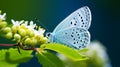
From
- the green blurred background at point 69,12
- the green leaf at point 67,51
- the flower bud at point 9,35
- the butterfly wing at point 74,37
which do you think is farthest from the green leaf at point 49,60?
the green blurred background at point 69,12

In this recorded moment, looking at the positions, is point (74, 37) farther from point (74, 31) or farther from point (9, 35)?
point (9, 35)

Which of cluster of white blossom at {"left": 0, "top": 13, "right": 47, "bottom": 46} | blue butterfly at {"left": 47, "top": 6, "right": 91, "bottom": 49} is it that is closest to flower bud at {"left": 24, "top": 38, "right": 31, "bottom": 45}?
cluster of white blossom at {"left": 0, "top": 13, "right": 47, "bottom": 46}

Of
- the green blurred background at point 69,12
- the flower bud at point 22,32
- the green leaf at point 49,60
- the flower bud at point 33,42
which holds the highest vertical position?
the green blurred background at point 69,12

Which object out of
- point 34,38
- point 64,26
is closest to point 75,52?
point 34,38

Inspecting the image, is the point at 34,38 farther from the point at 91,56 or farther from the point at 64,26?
the point at 91,56

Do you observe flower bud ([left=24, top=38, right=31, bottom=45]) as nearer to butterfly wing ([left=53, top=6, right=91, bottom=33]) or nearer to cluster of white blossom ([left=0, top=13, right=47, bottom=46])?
cluster of white blossom ([left=0, top=13, right=47, bottom=46])

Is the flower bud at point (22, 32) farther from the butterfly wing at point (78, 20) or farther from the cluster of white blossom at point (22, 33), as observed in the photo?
the butterfly wing at point (78, 20)

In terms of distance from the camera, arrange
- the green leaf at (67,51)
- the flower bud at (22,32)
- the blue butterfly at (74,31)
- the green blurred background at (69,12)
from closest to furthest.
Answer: the green leaf at (67,51) → the flower bud at (22,32) → the blue butterfly at (74,31) → the green blurred background at (69,12)

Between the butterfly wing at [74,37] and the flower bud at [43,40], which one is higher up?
the butterfly wing at [74,37]
